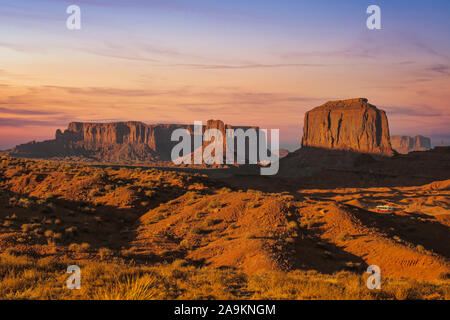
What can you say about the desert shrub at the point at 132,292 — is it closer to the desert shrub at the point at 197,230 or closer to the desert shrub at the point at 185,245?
A: the desert shrub at the point at 185,245

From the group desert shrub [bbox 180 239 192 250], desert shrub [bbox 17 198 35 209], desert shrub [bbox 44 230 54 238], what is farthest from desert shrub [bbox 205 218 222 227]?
desert shrub [bbox 17 198 35 209]

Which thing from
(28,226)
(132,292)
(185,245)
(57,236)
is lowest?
(185,245)

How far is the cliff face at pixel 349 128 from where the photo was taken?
129375 mm

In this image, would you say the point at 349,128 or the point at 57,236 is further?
the point at 349,128

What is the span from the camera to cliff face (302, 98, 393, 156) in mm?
129375

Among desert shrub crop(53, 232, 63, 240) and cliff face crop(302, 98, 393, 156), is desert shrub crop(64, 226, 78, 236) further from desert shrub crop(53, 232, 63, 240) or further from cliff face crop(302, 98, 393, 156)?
cliff face crop(302, 98, 393, 156)

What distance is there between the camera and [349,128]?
135 meters

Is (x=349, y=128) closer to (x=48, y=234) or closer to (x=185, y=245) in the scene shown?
(x=185, y=245)

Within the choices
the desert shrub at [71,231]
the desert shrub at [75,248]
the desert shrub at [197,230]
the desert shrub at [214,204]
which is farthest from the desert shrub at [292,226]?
the desert shrub at [71,231]

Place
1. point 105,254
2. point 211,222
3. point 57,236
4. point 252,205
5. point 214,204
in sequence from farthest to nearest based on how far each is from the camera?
point 214,204
point 252,205
point 211,222
point 57,236
point 105,254

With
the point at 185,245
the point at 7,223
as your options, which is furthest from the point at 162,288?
the point at 7,223

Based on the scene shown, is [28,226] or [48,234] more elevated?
[28,226]

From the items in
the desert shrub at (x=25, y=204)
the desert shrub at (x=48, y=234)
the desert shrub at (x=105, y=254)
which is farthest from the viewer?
the desert shrub at (x=25, y=204)
